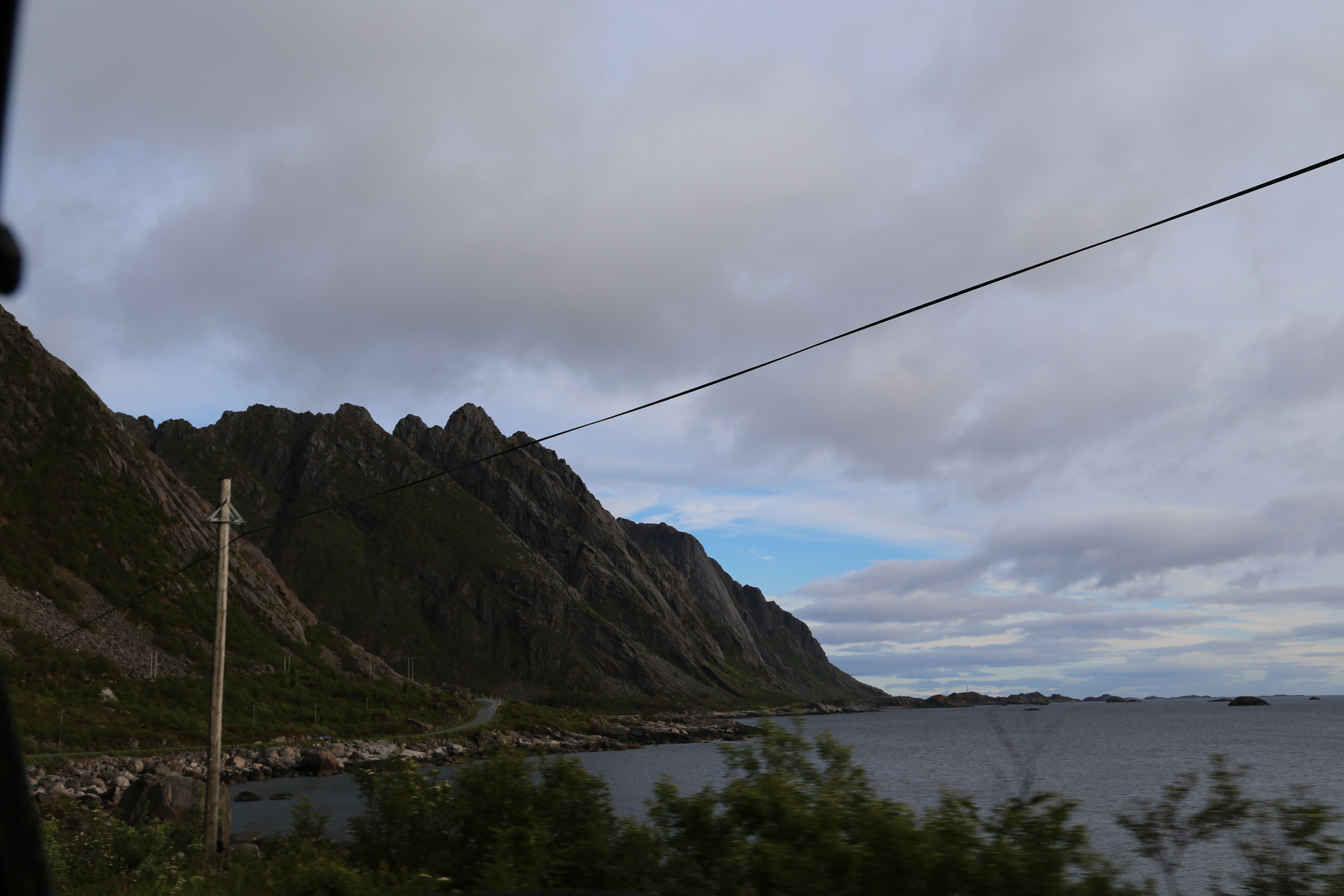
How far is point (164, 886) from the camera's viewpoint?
1355 cm

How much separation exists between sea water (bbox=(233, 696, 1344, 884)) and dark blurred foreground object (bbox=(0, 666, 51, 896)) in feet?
19.6

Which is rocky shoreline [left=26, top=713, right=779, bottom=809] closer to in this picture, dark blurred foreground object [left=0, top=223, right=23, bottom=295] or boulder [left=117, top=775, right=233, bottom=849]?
boulder [left=117, top=775, right=233, bottom=849]

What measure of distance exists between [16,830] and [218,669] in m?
19.6

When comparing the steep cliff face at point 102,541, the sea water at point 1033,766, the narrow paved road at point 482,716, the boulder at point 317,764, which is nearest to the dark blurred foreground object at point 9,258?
the sea water at point 1033,766

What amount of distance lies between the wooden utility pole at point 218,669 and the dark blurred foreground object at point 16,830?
57.9ft

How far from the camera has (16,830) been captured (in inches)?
85.7

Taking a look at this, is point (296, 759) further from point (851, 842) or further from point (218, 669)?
point (851, 842)

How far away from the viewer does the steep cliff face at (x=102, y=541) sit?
3214 inches

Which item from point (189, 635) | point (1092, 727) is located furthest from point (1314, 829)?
point (1092, 727)

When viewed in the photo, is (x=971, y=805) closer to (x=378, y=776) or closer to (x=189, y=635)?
(x=378, y=776)

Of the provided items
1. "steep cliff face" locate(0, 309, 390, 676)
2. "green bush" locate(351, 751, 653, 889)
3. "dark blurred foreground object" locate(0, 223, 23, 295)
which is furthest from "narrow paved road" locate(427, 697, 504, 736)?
"dark blurred foreground object" locate(0, 223, 23, 295)

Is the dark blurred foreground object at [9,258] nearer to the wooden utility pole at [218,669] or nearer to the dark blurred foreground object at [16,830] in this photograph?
the dark blurred foreground object at [16,830]

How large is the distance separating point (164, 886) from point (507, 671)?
178194 mm

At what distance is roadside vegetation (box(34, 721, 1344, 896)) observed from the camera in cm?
663
